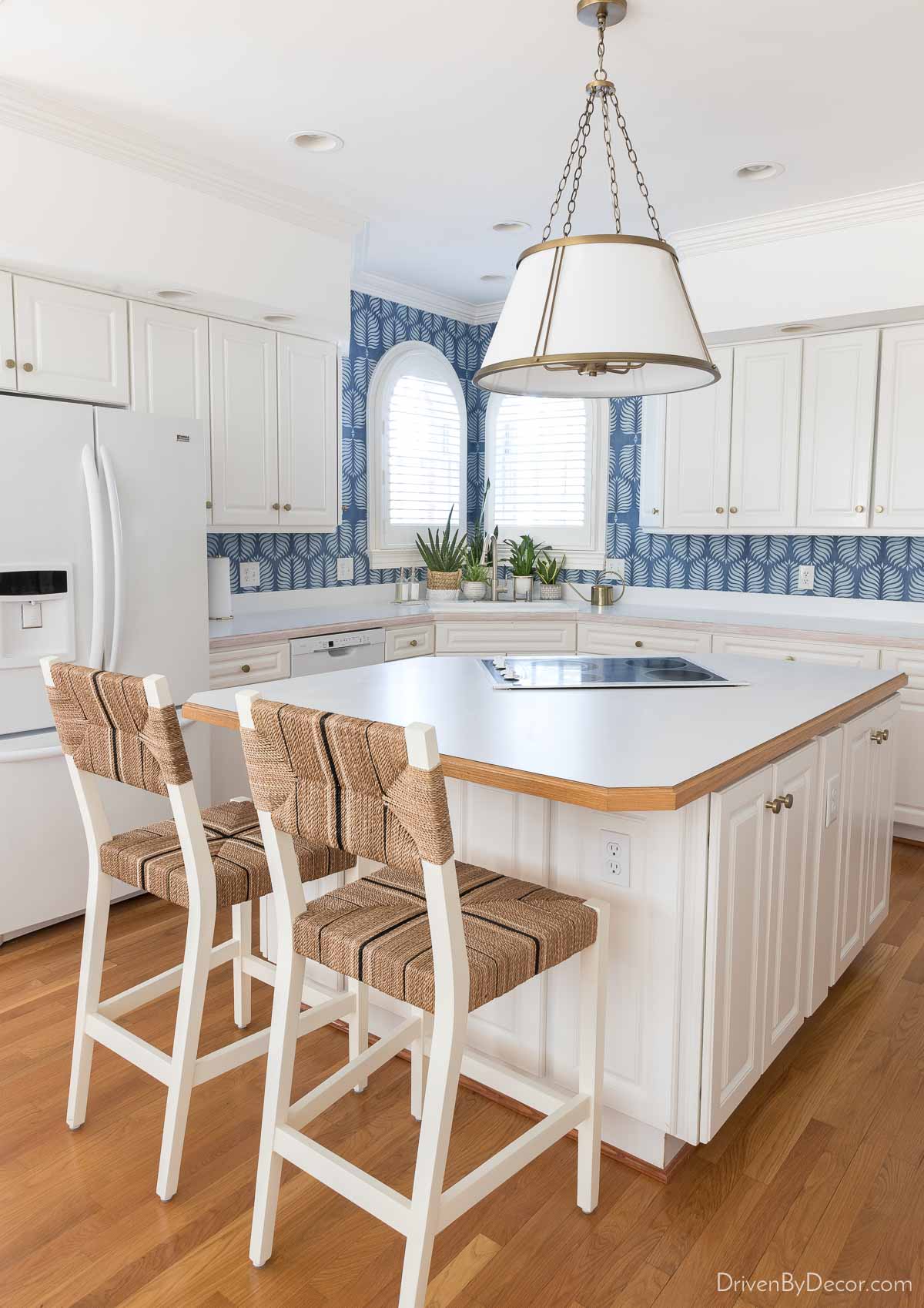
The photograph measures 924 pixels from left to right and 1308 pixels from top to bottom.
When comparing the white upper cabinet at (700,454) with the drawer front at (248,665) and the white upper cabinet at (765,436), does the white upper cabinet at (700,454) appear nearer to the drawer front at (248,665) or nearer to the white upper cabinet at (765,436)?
the white upper cabinet at (765,436)

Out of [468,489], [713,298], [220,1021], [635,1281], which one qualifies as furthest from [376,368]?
[635,1281]

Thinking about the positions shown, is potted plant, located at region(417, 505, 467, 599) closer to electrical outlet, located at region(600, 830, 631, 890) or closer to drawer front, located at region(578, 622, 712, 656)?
drawer front, located at region(578, 622, 712, 656)

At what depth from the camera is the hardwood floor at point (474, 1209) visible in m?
1.60

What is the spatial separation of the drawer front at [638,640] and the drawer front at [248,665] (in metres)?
1.60

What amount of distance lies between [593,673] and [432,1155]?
1.49 metres

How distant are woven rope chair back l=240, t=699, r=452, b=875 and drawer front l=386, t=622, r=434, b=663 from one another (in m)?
2.84

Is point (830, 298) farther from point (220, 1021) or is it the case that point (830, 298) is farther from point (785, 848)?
point (220, 1021)

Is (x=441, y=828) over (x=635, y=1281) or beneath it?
over

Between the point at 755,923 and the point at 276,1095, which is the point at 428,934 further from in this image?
the point at 755,923

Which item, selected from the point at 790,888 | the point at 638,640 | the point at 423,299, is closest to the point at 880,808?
the point at 790,888

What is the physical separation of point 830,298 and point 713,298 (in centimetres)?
51

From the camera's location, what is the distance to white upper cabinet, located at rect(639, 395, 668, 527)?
4621mm

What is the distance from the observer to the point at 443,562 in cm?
528

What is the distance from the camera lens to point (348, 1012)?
6.82ft
